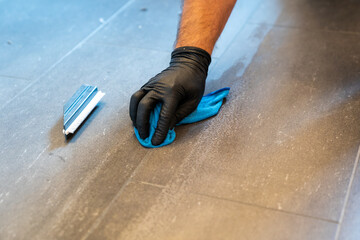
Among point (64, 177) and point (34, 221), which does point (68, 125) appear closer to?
point (64, 177)

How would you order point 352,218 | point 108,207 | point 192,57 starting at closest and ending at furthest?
point 352,218 → point 108,207 → point 192,57

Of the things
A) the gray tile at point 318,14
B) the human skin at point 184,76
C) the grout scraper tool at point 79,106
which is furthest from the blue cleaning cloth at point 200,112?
the gray tile at point 318,14

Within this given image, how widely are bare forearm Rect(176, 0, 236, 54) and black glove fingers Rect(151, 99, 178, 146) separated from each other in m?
0.32

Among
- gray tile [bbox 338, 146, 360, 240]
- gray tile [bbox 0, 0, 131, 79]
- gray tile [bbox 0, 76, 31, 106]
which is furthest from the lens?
gray tile [bbox 0, 0, 131, 79]

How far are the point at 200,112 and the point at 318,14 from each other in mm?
1150

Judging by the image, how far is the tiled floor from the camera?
4.12ft

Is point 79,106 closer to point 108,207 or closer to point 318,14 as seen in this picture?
point 108,207

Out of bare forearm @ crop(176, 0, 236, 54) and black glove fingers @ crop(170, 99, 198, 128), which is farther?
bare forearm @ crop(176, 0, 236, 54)

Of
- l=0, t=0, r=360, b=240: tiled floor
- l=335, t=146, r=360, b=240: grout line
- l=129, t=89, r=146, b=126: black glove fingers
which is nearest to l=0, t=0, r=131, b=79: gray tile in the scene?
Answer: l=0, t=0, r=360, b=240: tiled floor

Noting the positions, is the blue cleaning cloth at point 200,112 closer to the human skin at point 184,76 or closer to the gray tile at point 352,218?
the human skin at point 184,76

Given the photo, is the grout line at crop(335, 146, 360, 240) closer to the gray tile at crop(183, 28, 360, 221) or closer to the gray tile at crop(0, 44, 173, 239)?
the gray tile at crop(183, 28, 360, 221)

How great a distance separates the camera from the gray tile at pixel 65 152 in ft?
4.28

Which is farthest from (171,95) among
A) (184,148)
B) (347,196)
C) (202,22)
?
(347,196)

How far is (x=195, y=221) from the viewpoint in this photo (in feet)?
4.08
